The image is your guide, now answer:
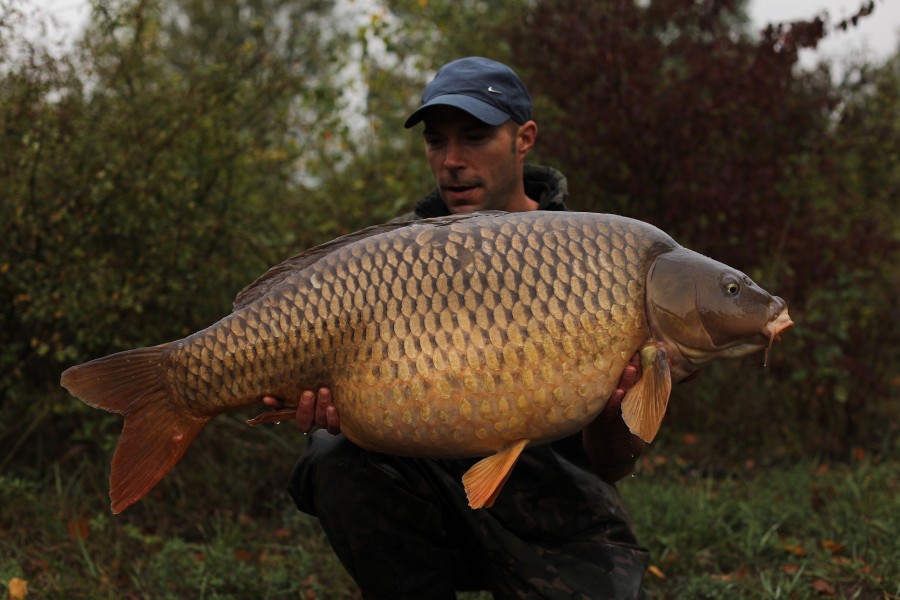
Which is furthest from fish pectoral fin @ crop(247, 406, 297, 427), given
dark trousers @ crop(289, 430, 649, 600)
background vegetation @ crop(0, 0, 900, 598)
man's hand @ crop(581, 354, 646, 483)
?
background vegetation @ crop(0, 0, 900, 598)

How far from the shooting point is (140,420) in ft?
5.44

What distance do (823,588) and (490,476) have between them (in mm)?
1219

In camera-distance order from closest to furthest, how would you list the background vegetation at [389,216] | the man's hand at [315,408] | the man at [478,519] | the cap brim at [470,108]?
the man's hand at [315,408]
the man at [478,519]
the cap brim at [470,108]
the background vegetation at [389,216]

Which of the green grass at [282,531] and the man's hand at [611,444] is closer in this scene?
the man's hand at [611,444]

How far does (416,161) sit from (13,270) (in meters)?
1.64

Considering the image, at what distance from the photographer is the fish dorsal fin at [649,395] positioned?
1.53m

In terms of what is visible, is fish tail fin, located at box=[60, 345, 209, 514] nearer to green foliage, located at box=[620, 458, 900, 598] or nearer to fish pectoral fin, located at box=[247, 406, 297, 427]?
fish pectoral fin, located at box=[247, 406, 297, 427]

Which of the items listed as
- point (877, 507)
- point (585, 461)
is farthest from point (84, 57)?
point (877, 507)

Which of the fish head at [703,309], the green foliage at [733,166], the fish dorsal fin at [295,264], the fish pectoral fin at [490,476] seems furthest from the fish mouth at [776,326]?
the green foliage at [733,166]

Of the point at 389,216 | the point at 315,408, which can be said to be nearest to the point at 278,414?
the point at 315,408

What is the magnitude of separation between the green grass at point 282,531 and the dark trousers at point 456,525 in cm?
48

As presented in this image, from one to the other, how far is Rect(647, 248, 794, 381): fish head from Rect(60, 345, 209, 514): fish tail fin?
0.80m

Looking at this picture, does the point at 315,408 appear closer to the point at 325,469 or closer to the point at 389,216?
the point at 325,469

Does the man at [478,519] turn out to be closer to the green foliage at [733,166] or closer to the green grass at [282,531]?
the green grass at [282,531]
